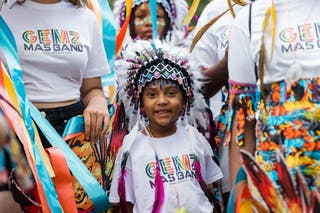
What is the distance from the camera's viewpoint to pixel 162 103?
16.1ft

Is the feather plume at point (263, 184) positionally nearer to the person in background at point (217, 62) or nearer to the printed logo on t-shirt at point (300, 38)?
the printed logo on t-shirt at point (300, 38)

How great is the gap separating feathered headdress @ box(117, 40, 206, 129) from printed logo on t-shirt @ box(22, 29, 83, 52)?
0.65 m

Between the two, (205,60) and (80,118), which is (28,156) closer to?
(80,118)

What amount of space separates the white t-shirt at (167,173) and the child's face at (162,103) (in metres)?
0.10

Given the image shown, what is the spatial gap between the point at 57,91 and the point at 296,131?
4.33 feet

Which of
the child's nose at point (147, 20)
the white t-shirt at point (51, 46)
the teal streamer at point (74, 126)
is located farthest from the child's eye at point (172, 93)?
the child's nose at point (147, 20)

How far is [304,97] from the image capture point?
144 inches

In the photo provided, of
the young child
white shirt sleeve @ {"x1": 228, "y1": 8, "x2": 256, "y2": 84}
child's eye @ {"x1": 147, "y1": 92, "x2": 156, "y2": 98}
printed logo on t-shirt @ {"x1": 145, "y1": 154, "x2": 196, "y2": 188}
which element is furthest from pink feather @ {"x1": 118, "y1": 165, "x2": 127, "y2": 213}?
white shirt sleeve @ {"x1": 228, "y1": 8, "x2": 256, "y2": 84}

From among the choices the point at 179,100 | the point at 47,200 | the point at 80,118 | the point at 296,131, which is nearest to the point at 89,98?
the point at 80,118

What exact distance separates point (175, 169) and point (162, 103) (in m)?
0.38

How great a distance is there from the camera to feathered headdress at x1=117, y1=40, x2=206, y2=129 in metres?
5.02

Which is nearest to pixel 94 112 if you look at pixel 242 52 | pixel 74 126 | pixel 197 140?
pixel 74 126

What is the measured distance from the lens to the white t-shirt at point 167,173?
471 cm

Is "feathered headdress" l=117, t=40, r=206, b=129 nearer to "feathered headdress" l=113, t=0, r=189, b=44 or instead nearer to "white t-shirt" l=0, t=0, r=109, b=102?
"white t-shirt" l=0, t=0, r=109, b=102
